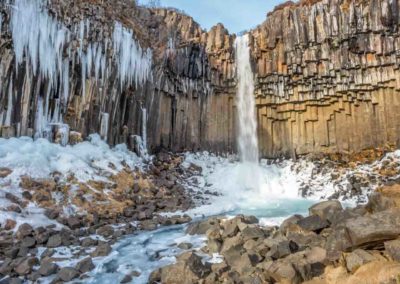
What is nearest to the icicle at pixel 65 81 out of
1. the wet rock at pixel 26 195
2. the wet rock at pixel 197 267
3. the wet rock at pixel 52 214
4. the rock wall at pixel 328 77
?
the wet rock at pixel 26 195

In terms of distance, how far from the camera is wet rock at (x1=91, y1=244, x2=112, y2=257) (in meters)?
7.86

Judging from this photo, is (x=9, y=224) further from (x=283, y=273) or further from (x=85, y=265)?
(x=283, y=273)

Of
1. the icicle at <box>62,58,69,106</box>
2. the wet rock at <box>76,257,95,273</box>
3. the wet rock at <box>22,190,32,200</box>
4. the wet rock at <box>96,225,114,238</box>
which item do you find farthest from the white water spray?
the wet rock at <box>76,257,95,273</box>

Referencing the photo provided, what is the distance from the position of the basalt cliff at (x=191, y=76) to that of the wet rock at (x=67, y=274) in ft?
26.9

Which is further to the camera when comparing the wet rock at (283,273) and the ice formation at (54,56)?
the ice formation at (54,56)

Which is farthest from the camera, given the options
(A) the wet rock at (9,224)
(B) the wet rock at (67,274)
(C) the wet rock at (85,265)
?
(A) the wet rock at (9,224)

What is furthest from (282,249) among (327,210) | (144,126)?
(144,126)

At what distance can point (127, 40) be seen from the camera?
1845cm

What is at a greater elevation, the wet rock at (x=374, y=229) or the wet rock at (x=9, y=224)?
the wet rock at (x=374, y=229)

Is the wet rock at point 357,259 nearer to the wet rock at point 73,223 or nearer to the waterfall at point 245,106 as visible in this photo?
the wet rock at point 73,223

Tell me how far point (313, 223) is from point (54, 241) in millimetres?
6339

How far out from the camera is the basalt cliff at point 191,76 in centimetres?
1423

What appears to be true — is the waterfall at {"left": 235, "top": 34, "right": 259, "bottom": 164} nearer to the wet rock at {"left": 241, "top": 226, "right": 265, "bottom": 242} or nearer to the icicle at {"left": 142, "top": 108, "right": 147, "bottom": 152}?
the icicle at {"left": 142, "top": 108, "right": 147, "bottom": 152}

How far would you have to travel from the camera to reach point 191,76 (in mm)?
22594
